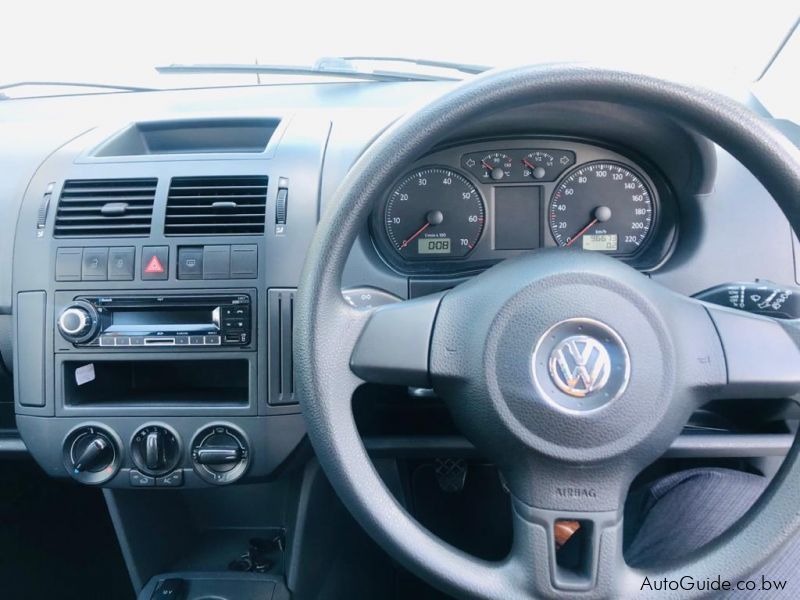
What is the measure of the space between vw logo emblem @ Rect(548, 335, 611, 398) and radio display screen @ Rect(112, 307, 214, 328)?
2.31 ft

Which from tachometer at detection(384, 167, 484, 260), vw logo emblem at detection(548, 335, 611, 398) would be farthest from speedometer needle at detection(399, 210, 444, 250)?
vw logo emblem at detection(548, 335, 611, 398)

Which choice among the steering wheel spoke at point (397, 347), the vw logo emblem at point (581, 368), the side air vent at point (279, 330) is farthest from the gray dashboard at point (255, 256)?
the vw logo emblem at point (581, 368)

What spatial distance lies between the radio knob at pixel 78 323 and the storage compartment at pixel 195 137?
384mm

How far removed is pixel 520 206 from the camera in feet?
4.70

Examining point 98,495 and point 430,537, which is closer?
point 430,537

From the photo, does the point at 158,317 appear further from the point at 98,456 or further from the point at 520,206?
the point at 520,206

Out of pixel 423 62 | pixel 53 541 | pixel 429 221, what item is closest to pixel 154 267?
pixel 429 221

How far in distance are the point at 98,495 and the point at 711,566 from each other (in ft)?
5.21

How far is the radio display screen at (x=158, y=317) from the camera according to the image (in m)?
1.30

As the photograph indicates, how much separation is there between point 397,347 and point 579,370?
0.81 ft

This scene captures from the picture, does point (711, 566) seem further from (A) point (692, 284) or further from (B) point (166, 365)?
(B) point (166, 365)

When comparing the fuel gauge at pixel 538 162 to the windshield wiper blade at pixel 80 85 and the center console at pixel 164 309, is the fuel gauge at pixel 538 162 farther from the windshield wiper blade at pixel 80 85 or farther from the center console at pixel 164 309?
the windshield wiper blade at pixel 80 85

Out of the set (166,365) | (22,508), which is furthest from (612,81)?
(22,508)

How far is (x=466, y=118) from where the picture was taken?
896 millimetres
